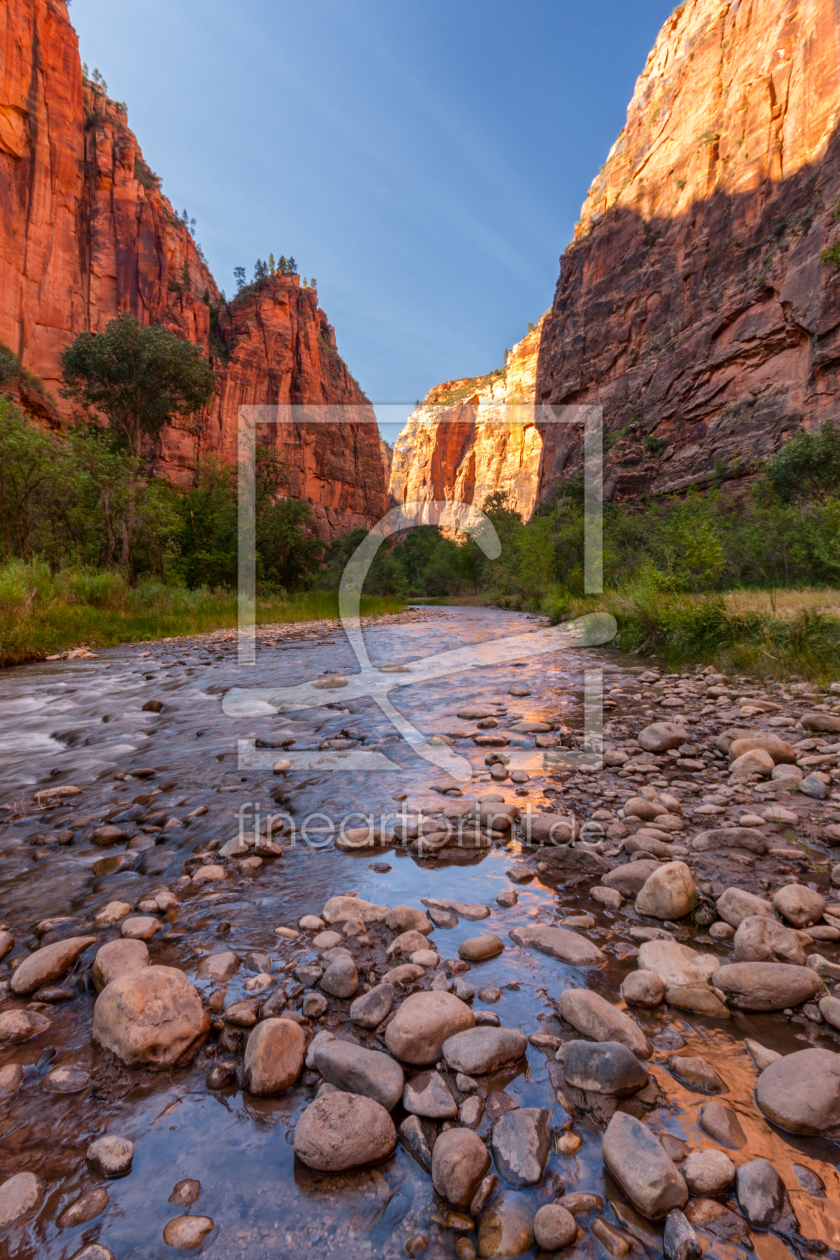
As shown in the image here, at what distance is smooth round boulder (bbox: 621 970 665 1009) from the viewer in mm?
1711

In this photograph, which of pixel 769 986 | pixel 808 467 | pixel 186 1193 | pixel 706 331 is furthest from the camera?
pixel 706 331

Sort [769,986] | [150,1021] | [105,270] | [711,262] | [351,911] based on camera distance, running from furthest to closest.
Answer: [105,270], [711,262], [351,911], [769,986], [150,1021]

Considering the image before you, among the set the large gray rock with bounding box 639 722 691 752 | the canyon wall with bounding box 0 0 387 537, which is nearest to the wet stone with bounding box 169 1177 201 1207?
the large gray rock with bounding box 639 722 691 752

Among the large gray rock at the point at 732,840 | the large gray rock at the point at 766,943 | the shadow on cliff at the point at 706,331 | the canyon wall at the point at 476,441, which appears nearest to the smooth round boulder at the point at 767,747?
the large gray rock at the point at 732,840

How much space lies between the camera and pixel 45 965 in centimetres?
181

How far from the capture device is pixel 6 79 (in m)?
37.7

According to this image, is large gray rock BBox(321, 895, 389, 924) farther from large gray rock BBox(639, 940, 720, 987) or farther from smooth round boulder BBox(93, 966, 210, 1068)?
large gray rock BBox(639, 940, 720, 987)

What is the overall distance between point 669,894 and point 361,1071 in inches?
52.7

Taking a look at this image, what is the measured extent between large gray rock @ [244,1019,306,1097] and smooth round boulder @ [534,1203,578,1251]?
2.22 ft

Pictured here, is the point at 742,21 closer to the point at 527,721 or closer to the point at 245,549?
the point at 245,549

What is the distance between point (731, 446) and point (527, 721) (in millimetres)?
33486

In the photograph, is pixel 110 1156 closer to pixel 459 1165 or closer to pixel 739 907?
pixel 459 1165

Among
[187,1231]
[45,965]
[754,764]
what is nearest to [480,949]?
[187,1231]

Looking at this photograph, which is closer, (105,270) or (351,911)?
(351,911)
